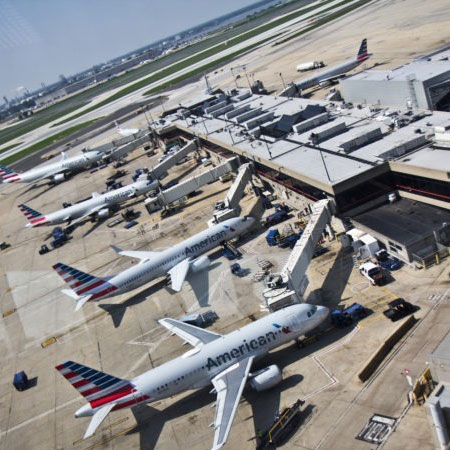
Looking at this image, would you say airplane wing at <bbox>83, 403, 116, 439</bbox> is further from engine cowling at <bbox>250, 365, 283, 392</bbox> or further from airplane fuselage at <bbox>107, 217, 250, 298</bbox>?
airplane fuselage at <bbox>107, 217, 250, 298</bbox>

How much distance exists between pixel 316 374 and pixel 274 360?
6035 millimetres

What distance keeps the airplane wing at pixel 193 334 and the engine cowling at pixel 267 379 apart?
7028 mm

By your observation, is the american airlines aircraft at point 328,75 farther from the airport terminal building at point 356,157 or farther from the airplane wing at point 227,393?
the airplane wing at point 227,393

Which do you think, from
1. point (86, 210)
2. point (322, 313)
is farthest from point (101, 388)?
point (86, 210)

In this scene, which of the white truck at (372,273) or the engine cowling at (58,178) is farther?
the engine cowling at (58,178)

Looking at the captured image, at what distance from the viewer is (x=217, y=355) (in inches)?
2004

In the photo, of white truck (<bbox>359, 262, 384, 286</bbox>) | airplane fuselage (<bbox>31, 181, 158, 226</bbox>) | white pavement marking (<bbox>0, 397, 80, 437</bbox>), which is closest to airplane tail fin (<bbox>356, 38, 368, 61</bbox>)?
airplane fuselage (<bbox>31, 181, 158, 226</bbox>)

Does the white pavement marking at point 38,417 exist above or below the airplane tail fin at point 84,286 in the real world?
below

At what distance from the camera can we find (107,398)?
4884 centimetres

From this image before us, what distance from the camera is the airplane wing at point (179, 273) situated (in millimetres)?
72188

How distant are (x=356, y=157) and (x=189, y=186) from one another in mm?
44358

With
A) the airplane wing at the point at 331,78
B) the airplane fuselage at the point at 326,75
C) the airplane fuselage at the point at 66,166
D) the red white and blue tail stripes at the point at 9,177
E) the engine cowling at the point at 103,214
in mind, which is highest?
the red white and blue tail stripes at the point at 9,177

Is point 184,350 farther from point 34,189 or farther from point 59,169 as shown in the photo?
point 34,189

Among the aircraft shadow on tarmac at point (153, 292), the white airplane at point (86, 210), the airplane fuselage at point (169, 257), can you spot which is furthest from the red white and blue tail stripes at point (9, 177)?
the airplane fuselage at point (169, 257)
